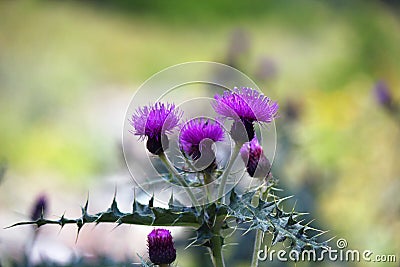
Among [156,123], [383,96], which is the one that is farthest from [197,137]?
[383,96]

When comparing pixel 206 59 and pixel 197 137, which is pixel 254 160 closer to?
pixel 197 137

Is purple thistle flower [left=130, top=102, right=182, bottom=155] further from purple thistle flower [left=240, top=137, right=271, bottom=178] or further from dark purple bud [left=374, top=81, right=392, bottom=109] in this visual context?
dark purple bud [left=374, top=81, right=392, bottom=109]

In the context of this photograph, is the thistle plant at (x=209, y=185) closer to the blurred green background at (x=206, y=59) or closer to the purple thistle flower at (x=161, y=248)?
the purple thistle flower at (x=161, y=248)

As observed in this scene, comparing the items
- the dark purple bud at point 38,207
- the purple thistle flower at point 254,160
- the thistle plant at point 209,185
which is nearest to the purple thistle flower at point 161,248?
the thistle plant at point 209,185

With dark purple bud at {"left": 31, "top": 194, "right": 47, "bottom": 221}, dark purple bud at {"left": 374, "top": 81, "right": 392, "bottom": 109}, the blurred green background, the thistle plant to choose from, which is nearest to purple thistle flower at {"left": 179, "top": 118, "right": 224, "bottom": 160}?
the thistle plant

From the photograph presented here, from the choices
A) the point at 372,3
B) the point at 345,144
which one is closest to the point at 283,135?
the point at 345,144

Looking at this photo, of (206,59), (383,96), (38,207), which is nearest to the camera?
(38,207)
